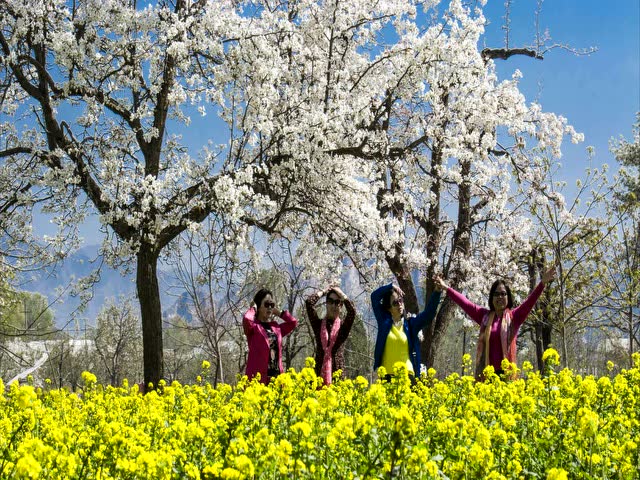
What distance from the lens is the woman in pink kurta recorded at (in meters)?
7.22

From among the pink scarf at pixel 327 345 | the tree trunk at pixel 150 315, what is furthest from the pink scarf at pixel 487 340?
the tree trunk at pixel 150 315

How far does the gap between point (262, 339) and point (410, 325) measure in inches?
59.9

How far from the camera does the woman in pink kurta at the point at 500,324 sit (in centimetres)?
722

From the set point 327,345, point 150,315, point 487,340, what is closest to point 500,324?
point 487,340

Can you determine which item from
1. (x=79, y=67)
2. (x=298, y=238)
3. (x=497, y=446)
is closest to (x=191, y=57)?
(x=79, y=67)

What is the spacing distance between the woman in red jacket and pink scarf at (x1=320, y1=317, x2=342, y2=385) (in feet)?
1.55

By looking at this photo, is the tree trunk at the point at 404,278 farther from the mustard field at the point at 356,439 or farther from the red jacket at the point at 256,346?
the mustard field at the point at 356,439

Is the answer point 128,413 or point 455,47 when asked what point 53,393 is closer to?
point 128,413

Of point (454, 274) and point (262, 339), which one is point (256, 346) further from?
point (454, 274)

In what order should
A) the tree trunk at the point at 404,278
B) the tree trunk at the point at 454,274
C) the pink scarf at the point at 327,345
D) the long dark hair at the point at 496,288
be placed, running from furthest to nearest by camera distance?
the tree trunk at the point at 454,274
the tree trunk at the point at 404,278
the pink scarf at the point at 327,345
the long dark hair at the point at 496,288

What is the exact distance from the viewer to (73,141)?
1075 cm

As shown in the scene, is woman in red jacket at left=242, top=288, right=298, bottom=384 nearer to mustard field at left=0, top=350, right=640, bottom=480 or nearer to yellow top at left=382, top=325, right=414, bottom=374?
yellow top at left=382, top=325, right=414, bottom=374

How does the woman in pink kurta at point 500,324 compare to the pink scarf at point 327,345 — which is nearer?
the woman in pink kurta at point 500,324

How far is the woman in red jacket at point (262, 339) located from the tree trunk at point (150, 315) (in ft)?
13.7
